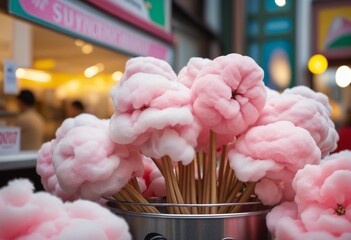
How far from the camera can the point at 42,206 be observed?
1.87 feet

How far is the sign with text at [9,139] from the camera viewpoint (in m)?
2.05

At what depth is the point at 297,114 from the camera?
2.50 feet

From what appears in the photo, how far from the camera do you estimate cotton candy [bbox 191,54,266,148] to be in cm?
71

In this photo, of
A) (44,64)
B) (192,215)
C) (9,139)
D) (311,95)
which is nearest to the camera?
(192,215)

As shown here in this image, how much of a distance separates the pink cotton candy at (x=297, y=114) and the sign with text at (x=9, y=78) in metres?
1.75

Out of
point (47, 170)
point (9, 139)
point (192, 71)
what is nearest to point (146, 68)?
point (192, 71)

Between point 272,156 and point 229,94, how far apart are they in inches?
4.9

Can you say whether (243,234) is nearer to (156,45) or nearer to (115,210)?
(115,210)

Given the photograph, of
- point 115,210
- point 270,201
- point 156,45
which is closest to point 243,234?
point 270,201

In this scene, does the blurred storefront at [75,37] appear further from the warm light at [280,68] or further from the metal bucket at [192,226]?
the warm light at [280,68]

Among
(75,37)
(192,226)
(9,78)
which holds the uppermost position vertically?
(75,37)

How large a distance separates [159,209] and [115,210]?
0.28 feet

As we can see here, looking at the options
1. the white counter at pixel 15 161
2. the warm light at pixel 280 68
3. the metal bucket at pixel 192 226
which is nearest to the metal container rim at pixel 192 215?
the metal bucket at pixel 192 226

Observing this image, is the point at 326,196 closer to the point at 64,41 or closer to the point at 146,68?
the point at 146,68
